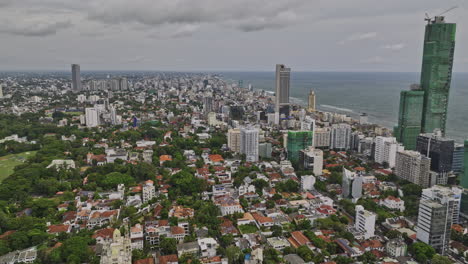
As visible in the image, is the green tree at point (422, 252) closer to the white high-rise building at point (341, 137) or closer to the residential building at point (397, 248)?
the residential building at point (397, 248)

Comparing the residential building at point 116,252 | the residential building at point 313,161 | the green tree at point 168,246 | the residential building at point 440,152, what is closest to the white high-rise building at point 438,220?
the residential building at point 440,152

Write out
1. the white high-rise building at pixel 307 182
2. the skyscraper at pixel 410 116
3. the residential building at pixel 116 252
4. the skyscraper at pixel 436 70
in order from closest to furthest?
the residential building at pixel 116 252 < the white high-rise building at pixel 307 182 < the skyscraper at pixel 436 70 < the skyscraper at pixel 410 116

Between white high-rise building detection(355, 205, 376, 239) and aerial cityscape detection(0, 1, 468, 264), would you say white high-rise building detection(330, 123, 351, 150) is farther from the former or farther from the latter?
white high-rise building detection(355, 205, 376, 239)

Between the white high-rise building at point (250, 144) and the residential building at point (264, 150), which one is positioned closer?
the white high-rise building at point (250, 144)

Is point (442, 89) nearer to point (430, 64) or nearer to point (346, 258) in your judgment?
point (430, 64)

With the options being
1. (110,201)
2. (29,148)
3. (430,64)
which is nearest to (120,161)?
(110,201)

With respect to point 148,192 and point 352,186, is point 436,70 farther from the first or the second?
point 148,192
